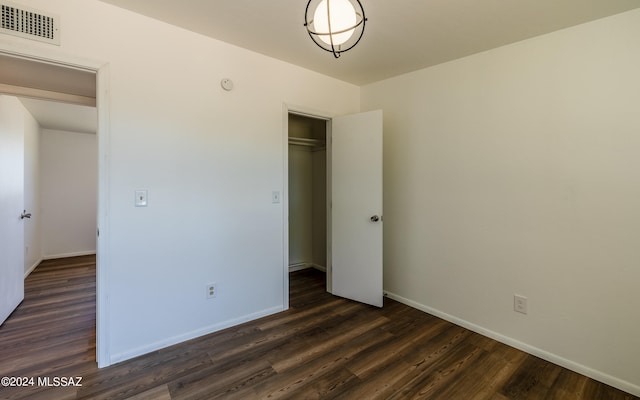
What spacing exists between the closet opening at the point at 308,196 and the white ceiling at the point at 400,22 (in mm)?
1669

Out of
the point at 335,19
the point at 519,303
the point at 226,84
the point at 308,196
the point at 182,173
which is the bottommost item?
the point at 519,303

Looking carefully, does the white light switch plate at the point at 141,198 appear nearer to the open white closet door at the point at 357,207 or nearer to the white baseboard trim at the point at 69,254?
the open white closet door at the point at 357,207

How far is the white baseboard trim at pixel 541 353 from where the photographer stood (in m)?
1.84

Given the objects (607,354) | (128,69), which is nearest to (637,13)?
(607,354)

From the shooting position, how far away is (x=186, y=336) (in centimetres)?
231

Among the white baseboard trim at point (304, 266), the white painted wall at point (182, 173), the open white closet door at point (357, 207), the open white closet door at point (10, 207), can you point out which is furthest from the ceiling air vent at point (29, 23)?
the white baseboard trim at point (304, 266)

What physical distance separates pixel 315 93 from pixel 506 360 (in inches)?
116

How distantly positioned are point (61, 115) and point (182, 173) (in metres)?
3.45

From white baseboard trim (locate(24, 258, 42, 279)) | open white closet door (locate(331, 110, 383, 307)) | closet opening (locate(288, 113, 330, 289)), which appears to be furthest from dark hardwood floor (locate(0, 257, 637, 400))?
white baseboard trim (locate(24, 258, 42, 279))

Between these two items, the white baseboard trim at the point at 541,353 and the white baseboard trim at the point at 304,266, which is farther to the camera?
the white baseboard trim at the point at 304,266

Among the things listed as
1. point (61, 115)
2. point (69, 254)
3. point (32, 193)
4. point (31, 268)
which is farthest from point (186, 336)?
point (69, 254)

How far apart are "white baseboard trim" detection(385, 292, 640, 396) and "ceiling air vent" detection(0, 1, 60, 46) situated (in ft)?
12.0

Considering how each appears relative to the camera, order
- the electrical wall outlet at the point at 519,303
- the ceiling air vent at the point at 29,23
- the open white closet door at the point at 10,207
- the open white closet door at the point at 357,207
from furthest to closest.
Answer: the open white closet door at the point at 357,207 → the open white closet door at the point at 10,207 → the electrical wall outlet at the point at 519,303 → the ceiling air vent at the point at 29,23

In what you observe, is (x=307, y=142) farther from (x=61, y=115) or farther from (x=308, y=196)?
(x=61, y=115)
